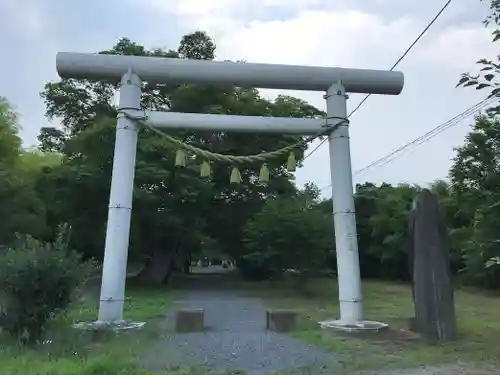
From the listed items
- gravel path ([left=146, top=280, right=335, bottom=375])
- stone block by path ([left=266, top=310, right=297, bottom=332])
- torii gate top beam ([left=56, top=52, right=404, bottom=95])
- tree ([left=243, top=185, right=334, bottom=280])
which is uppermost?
torii gate top beam ([left=56, top=52, right=404, bottom=95])

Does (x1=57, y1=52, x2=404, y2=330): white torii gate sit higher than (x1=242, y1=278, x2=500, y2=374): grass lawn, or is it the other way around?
(x1=57, y1=52, x2=404, y2=330): white torii gate

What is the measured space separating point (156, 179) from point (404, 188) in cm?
1155

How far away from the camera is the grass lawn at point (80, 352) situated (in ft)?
15.0

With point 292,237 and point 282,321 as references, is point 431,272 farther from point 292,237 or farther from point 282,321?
point 292,237

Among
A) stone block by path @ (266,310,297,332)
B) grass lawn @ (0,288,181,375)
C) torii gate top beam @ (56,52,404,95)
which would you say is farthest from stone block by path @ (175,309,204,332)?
torii gate top beam @ (56,52,404,95)

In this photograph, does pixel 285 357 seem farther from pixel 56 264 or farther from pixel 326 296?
pixel 326 296

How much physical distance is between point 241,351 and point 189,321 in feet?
5.98

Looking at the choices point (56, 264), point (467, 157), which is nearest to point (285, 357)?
point (56, 264)

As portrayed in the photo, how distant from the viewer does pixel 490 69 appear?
3.88 meters

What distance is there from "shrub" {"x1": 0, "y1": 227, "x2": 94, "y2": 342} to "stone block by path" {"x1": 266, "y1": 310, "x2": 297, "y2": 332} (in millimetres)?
3041

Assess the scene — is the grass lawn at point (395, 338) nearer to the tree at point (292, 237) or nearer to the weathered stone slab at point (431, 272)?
the weathered stone slab at point (431, 272)

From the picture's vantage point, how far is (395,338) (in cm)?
714

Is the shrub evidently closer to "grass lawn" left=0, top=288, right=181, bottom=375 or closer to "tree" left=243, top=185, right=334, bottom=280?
"grass lawn" left=0, top=288, right=181, bottom=375

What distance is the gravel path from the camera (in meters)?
5.29
